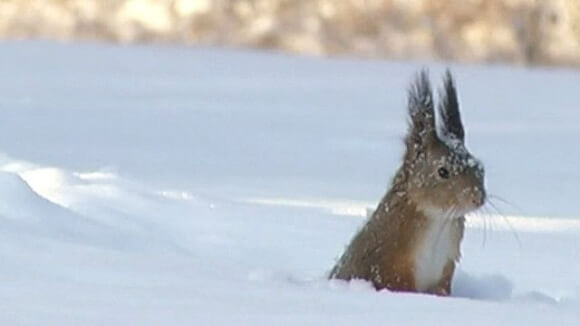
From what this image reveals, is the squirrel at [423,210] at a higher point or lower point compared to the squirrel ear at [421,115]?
lower

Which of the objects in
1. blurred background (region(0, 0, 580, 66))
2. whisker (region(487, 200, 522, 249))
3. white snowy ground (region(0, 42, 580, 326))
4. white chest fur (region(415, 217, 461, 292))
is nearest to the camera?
white snowy ground (region(0, 42, 580, 326))

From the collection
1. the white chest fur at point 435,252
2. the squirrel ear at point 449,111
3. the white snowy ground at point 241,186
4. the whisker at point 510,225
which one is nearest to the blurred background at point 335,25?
the white snowy ground at point 241,186

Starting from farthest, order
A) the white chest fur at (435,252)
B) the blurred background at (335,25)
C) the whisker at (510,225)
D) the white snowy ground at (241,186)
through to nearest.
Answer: the blurred background at (335,25) → the whisker at (510,225) → the white chest fur at (435,252) → the white snowy ground at (241,186)

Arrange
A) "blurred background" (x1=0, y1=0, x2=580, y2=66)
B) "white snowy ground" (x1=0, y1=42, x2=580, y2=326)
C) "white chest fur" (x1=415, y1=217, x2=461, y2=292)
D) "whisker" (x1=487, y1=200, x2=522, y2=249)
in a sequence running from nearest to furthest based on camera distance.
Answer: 1. "white snowy ground" (x1=0, y1=42, x2=580, y2=326)
2. "white chest fur" (x1=415, y1=217, x2=461, y2=292)
3. "whisker" (x1=487, y1=200, x2=522, y2=249)
4. "blurred background" (x1=0, y1=0, x2=580, y2=66)

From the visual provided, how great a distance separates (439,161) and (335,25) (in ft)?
34.5

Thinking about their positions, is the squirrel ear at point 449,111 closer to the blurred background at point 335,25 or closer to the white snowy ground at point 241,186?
the white snowy ground at point 241,186

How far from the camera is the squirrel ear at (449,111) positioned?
4.39 meters

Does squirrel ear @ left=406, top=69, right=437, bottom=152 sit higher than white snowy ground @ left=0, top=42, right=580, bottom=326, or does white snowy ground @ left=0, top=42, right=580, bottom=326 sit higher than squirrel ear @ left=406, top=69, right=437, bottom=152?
squirrel ear @ left=406, top=69, right=437, bottom=152

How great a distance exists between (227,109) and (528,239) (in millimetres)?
5246

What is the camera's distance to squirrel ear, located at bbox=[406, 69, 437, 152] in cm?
436

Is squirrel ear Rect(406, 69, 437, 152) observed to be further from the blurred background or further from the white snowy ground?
the blurred background

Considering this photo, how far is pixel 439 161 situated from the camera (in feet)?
14.4

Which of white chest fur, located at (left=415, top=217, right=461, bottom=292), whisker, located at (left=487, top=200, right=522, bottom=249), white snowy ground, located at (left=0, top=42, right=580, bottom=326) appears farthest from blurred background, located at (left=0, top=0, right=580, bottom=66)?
white chest fur, located at (left=415, top=217, right=461, bottom=292)

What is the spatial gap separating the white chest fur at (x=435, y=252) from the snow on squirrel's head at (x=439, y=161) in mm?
33
